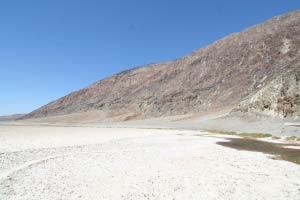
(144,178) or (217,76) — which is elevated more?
(217,76)

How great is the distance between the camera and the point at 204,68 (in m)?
90.8

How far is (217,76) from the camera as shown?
276 ft

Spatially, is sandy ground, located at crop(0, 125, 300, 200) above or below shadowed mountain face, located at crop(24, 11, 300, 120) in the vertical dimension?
below

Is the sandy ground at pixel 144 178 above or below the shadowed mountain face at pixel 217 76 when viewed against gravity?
below

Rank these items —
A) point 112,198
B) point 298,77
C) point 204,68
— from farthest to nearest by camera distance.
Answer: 1. point 204,68
2. point 298,77
3. point 112,198

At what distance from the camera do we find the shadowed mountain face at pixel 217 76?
7344 centimetres

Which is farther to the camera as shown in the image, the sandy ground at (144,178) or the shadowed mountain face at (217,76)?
the shadowed mountain face at (217,76)

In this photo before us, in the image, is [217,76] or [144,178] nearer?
[144,178]

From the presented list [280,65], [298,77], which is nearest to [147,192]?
[298,77]

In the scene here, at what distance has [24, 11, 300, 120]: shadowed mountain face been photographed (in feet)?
241

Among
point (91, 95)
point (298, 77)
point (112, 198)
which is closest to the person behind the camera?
point (112, 198)

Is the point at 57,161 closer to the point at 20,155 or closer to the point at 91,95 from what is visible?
the point at 20,155

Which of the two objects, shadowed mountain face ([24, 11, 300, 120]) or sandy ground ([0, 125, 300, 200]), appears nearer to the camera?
sandy ground ([0, 125, 300, 200])

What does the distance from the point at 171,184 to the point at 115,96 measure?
105m
